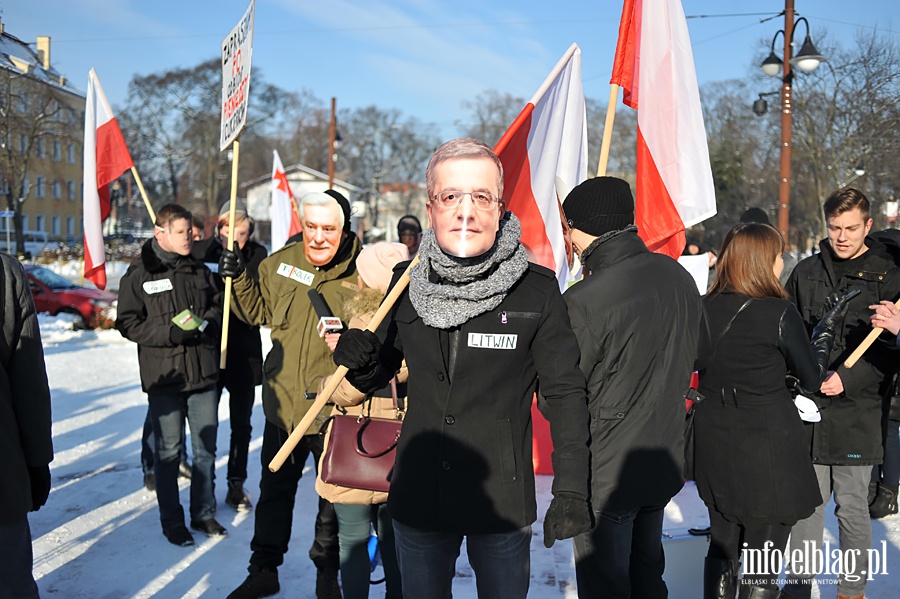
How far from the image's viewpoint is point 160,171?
5147cm

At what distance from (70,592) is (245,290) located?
72.8 inches

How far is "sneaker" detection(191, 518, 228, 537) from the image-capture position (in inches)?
197

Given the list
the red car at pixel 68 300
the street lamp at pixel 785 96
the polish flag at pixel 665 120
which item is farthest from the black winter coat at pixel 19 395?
the red car at pixel 68 300

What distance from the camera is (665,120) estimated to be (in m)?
4.50

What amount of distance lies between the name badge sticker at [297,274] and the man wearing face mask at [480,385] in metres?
1.66

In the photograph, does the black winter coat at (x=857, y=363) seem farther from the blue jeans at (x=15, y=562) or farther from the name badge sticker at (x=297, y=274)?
the blue jeans at (x=15, y=562)

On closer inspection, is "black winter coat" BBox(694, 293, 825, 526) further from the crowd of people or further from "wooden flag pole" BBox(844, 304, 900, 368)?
"wooden flag pole" BBox(844, 304, 900, 368)

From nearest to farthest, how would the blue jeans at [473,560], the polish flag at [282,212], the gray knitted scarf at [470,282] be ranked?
1. the gray knitted scarf at [470,282]
2. the blue jeans at [473,560]
3. the polish flag at [282,212]

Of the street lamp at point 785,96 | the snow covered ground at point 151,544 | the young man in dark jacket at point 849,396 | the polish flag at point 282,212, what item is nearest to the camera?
the young man in dark jacket at point 849,396

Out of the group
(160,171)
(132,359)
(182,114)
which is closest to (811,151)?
(132,359)

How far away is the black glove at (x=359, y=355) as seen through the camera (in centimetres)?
268

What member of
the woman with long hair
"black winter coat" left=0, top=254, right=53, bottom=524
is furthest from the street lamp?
"black winter coat" left=0, top=254, right=53, bottom=524

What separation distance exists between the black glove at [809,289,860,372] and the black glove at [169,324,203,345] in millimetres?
3565

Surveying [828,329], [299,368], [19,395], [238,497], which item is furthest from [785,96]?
[19,395]
